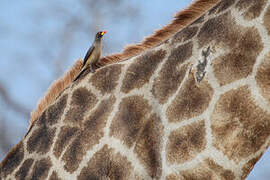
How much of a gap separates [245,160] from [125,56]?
924mm

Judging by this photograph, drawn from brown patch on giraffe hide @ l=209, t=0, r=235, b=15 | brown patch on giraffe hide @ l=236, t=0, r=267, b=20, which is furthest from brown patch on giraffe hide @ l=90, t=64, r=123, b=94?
brown patch on giraffe hide @ l=236, t=0, r=267, b=20

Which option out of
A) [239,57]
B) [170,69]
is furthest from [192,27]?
[239,57]

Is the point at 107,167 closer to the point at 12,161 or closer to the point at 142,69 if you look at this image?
the point at 142,69

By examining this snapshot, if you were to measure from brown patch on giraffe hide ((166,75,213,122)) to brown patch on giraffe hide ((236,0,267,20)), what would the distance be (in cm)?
32

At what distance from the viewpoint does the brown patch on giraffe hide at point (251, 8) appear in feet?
5.68

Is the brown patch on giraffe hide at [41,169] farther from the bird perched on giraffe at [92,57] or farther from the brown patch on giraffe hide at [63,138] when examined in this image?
the bird perched on giraffe at [92,57]

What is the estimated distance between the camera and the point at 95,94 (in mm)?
2238

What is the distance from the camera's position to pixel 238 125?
1644 millimetres

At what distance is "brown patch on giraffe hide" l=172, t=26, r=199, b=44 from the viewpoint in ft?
6.47

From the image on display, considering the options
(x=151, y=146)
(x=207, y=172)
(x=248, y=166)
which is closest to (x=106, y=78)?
(x=151, y=146)

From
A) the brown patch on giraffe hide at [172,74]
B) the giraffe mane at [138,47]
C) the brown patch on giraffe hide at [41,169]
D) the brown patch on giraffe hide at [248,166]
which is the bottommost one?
the brown patch on giraffe hide at [248,166]

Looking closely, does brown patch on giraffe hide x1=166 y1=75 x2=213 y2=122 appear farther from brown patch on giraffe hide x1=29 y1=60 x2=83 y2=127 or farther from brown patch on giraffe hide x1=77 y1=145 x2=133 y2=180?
brown patch on giraffe hide x1=29 y1=60 x2=83 y2=127

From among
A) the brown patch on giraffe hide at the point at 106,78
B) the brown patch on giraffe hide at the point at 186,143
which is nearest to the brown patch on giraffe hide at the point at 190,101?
the brown patch on giraffe hide at the point at 186,143

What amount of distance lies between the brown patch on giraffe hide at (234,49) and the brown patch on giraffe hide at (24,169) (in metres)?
1.17
